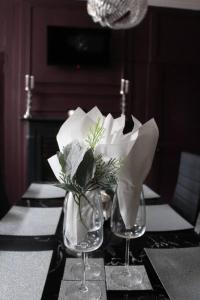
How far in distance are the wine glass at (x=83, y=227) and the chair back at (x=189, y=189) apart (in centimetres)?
102

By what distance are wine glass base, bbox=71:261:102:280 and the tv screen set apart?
332 centimetres

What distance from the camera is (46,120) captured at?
3771 mm

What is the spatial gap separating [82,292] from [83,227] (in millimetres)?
162

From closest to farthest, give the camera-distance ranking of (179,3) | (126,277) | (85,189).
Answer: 1. (85,189)
2. (126,277)
3. (179,3)

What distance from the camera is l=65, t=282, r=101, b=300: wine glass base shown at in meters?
0.81

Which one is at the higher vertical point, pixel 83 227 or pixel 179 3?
pixel 179 3

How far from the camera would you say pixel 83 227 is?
0.82 m

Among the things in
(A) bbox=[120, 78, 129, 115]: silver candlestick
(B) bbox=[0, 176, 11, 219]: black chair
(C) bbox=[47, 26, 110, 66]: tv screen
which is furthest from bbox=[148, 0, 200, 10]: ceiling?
(B) bbox=[0, 176, 11, 219]: black chair

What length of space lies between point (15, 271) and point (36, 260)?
0.09 meters

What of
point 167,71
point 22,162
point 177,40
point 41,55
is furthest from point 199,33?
A: point 22,162

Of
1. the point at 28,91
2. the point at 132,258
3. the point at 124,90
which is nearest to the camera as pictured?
the point at 132,258

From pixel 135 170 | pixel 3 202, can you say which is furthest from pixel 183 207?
pixel 135 170

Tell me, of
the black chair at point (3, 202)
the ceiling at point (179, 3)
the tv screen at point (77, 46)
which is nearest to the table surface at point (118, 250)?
the black chair at point (3, 202)

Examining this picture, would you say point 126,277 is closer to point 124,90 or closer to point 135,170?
point 135,170
